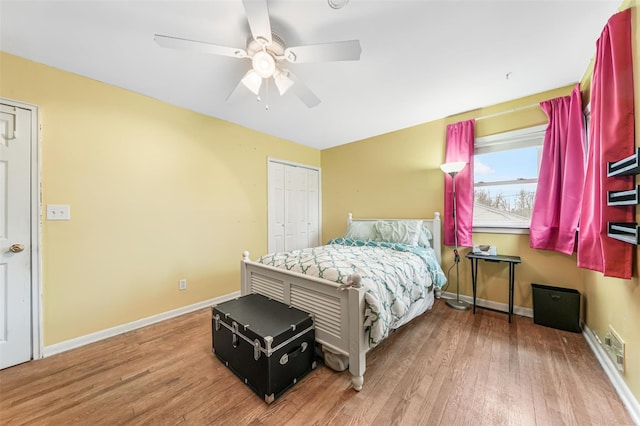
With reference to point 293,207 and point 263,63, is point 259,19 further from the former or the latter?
point 293,207

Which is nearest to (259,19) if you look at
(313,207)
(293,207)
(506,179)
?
(293,207)

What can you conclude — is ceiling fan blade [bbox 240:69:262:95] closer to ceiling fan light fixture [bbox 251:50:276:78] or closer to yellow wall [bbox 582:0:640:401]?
ceiling fan light fixture [bbox 251:50:276:78]

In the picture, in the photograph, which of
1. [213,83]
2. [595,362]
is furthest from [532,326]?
[213,83]

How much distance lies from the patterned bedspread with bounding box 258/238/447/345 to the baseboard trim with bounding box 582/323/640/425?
1.17 m

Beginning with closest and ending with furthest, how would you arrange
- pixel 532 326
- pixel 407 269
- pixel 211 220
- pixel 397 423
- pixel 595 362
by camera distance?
pixel 397 423
pixel 595 362
pixel 407 269
pixel 532 326
pixel 211 220

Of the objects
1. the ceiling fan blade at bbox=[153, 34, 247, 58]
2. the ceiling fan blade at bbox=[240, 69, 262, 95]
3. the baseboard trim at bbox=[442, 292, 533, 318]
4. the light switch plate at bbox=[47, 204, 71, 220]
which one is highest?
the ceiling fan blade at bbox=[153, 34, 247, 58]

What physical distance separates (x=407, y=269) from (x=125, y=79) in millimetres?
3210

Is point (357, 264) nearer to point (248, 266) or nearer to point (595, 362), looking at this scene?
point (248, 266)

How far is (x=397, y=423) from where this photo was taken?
1.30m

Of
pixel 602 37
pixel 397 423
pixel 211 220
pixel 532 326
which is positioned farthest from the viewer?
pixel 211 220

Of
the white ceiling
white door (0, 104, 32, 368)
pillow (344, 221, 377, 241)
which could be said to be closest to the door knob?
white door (0, 104, 32, 368)

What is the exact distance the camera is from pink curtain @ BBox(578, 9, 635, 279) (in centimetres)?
136

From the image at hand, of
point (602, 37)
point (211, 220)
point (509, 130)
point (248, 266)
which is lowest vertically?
point (248, 266)

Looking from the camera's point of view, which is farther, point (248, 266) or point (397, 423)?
point (248, 266)
